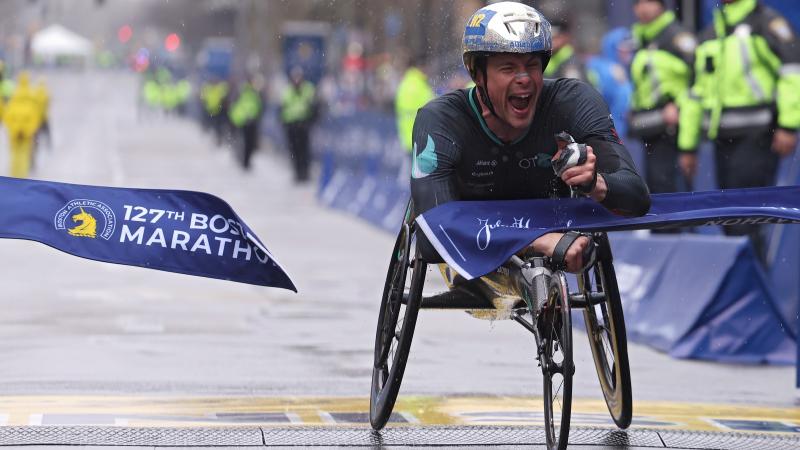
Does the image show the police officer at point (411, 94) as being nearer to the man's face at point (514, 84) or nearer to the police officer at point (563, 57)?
the police officer at point (563, 57)

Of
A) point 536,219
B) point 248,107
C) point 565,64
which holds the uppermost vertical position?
point 536,219

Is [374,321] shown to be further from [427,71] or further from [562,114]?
[427,71]

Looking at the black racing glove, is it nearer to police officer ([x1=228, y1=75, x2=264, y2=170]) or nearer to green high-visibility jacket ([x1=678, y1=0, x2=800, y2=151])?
green high-visibility jacket ([x1=678, y1=0, x2=800, y2=151])

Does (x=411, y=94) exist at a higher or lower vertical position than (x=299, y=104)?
higher

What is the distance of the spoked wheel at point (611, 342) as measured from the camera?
6852 millimetres

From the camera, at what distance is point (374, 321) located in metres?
12.5

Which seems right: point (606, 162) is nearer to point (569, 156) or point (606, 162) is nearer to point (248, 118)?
point (569, 156)

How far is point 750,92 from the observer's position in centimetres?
1220

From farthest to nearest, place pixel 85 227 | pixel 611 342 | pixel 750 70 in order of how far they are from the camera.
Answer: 1. pixel 750 70
2. pixel 85 227
3. pixel 611 342

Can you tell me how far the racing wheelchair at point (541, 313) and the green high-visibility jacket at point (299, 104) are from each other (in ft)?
85.2

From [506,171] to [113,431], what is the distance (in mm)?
1875

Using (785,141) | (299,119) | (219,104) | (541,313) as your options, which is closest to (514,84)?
(541,313)

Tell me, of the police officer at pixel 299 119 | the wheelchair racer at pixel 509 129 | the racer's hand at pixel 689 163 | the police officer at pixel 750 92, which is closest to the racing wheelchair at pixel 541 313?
the wheelchair racer at pixel 509 129

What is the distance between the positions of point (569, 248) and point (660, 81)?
24.0 ft
